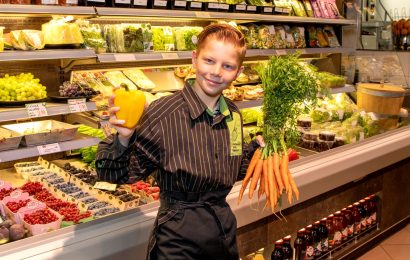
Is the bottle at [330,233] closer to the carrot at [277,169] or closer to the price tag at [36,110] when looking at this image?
the carrot at [277,169]

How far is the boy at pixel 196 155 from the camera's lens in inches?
74.5

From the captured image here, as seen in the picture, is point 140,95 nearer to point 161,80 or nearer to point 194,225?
point 194,225

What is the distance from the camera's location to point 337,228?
4.08 m

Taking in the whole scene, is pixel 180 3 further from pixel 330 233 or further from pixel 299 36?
pixel 330 233

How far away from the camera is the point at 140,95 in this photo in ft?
5.91

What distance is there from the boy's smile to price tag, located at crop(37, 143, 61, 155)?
137 centimetres

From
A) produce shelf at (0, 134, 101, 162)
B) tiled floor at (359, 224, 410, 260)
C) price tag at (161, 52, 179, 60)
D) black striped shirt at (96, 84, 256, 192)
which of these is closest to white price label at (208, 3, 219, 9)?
price tag at (161, 52, 179, 60)

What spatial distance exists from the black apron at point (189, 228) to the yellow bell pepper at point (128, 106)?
0.40m

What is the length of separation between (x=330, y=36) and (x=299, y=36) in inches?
25.0

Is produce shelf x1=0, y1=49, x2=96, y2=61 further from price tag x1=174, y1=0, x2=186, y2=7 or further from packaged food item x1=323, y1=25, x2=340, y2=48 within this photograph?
packaged food item x1=323, y1=25, x2=340, y2=48

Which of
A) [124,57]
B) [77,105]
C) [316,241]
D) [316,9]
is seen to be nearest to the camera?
[77,105]

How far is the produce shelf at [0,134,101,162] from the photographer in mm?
2781

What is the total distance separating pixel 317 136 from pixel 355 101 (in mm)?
1573

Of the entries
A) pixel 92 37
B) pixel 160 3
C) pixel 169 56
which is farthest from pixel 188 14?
pixel 92 37
